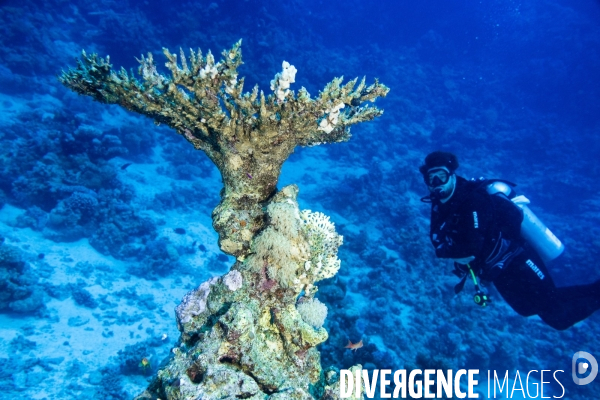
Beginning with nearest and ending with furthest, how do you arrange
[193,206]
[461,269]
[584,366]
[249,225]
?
1. [249,225]
2. [461,269]
3. [584,366]
4. [193,206]

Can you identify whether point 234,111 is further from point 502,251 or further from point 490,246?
point 502,251

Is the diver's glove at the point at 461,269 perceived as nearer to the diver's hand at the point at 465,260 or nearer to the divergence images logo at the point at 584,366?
the diver's hand at the point at 465,260

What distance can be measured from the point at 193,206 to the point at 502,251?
11137mm

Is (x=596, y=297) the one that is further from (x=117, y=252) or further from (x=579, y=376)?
(x=117, y=252)

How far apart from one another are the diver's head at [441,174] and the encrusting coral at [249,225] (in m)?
3.82

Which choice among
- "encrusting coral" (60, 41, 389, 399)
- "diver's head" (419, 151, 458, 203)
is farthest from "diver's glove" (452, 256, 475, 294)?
"encrusting coral" (60, 41, 389, 399)

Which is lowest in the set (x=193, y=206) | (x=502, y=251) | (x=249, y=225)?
(x=249, y=225)

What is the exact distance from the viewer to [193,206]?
13.5m

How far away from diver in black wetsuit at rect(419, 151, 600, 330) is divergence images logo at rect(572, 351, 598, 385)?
3747 mm

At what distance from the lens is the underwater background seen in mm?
7336

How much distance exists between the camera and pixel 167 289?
31.0 ft

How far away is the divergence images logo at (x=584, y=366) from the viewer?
939cm

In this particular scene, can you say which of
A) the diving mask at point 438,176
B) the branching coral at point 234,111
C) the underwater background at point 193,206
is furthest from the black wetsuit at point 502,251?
the branching coral at point 234,111

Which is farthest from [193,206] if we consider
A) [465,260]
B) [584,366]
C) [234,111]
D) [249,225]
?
[584,366]
